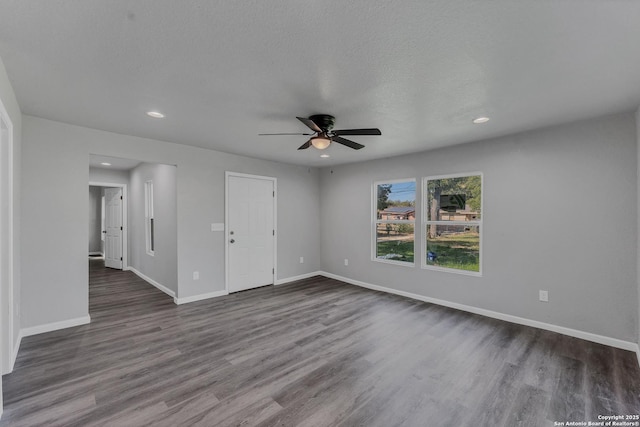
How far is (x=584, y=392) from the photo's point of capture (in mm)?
2193

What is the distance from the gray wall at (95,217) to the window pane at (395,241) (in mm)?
8977

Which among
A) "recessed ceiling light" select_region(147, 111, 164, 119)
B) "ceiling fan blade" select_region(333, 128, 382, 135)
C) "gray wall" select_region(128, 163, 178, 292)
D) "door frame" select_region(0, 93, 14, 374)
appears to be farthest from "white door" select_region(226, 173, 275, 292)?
"ceiling fan blade" select_region(333, 128, 382, 135)

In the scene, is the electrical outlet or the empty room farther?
the electrical outlet

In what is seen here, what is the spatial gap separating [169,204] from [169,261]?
96 cm

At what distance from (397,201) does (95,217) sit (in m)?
9.50

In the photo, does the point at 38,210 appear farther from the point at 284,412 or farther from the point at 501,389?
the point at 501,389

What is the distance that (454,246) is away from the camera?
424 cm

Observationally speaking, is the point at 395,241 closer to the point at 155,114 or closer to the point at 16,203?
the point at 155,114

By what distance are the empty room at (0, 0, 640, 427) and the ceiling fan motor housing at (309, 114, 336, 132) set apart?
15 mm

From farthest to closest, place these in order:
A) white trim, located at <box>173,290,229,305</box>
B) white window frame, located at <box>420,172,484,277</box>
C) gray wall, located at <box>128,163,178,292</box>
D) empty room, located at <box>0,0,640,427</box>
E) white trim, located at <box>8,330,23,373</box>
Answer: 1. gray wall, located at <box>128,163,178,292</box>
2. white trim, located at <box>173,290,229,305</box>
3. white window frame, located at <box>420,172,484,277</box>
4. white trim, located at <box>8,330,23,373</box>
5. empty room, located at <box>0,0,640,427</box>

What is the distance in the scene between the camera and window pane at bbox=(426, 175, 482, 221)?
4.01m

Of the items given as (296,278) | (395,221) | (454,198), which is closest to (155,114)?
(395,221)

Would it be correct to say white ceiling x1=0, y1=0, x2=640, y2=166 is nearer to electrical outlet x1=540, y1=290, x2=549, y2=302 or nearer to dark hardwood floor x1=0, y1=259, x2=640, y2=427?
electrical outlet x1=540, y1=290, x2=549, y2=302

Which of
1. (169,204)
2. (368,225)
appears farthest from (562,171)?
(169,204)
